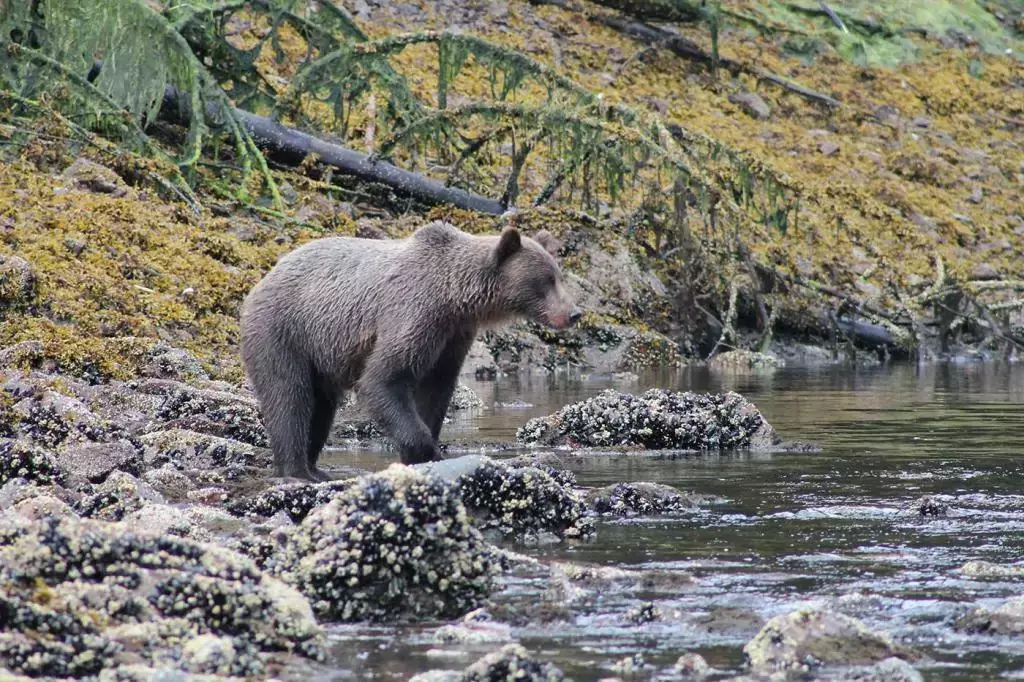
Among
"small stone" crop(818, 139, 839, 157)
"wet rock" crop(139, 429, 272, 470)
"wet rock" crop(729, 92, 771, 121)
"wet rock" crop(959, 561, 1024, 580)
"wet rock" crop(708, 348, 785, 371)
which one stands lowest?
"wet rock" crop(959, 561, 1024, 580)

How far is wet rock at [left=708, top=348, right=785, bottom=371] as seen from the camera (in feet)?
68.0

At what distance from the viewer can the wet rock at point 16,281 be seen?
13398 millimetres

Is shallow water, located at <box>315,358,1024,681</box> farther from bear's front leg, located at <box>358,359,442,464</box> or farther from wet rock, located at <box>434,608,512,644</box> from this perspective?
bear's front leg, located at <box>358,359,442,464</box>

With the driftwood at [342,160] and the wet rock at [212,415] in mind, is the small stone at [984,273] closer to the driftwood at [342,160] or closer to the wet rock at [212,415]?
the driftwood at [342,160]

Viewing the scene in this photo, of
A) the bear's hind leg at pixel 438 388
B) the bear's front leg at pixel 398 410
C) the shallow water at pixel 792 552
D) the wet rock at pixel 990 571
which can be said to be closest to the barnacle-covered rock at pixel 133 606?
the shallow water at pixel 792 552

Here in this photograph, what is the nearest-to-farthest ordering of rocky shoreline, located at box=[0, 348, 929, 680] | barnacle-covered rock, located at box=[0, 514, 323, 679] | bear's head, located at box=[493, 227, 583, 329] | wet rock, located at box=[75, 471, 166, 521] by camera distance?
barnacle-covered rock, located at box=[0, 514, 323, 679] < rocky shoreline, located at box=[0, 348, 929, 680] < wet rock, located at box=[75, 471, 166, 521] < bear's head, located at box=[493, 227, 583, 329]

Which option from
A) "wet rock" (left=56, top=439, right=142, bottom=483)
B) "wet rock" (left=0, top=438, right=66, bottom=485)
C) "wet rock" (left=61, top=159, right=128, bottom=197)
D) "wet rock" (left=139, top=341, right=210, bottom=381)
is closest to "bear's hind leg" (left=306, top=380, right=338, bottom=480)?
"wet rock" (left=56, top=439, right=142, bottom=483)

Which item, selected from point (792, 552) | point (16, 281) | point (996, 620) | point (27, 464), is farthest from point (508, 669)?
point (16, 281)

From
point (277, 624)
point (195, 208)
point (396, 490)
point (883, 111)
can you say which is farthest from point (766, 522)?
point (883, 111)

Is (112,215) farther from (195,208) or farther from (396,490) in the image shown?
(396,490)

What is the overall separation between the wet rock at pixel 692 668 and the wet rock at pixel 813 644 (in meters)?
0.16

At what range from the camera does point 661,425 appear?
38.8 feet

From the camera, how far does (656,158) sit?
19328mm

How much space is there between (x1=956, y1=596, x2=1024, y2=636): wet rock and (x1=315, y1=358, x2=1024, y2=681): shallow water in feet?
0.20
